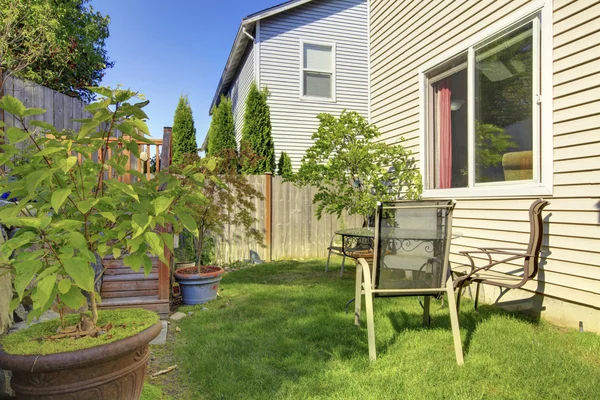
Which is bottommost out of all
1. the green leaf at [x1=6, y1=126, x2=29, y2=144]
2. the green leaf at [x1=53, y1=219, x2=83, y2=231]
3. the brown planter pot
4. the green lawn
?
the green lawn

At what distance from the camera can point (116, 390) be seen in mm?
1627

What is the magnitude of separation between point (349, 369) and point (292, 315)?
1.26 m

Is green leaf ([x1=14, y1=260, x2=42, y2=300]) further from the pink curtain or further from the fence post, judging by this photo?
the fence post

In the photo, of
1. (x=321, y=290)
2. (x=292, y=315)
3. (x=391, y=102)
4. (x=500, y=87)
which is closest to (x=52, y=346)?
(x=292, y=315)

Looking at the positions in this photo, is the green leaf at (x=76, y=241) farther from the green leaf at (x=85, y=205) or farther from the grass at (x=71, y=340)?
the grass at (x=71, y=340)

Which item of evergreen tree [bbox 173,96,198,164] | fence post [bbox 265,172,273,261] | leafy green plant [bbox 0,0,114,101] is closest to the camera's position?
fence post [bbox 265,172,273,261]

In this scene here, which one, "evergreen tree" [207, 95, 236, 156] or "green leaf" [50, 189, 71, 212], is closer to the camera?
"green leaf" [50, 189, 71, 212]

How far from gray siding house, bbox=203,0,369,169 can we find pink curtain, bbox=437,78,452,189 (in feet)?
18.0

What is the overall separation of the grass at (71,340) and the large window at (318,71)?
8649 mm

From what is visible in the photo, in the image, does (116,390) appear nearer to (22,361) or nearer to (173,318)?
(22,361)

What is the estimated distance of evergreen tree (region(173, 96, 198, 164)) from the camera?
36.9ft

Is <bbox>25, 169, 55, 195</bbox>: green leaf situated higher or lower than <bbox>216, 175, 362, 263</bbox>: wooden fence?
higher

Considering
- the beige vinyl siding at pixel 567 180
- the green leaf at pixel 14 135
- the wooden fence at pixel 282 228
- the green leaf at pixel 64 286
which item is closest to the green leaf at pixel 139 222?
the green leaf at pixel 64 286

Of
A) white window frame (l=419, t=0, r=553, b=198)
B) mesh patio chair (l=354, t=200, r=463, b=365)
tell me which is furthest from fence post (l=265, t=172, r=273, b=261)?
mesh patio chair (l=354, t=200, r=463, b=365)
